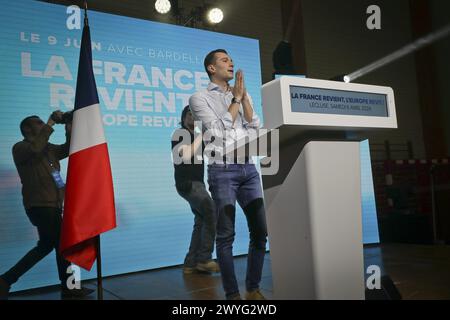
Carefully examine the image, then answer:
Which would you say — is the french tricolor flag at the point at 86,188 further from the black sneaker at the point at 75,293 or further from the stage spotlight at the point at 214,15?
the stage spotlight at the point at 214,15

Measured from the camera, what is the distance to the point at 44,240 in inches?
109

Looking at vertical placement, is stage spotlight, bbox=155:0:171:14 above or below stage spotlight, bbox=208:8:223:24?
below

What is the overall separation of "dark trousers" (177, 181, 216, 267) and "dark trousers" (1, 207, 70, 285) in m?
0.97

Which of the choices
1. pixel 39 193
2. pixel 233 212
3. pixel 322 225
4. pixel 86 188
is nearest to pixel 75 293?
pixel 39 193

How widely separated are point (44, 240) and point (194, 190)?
3.91ft

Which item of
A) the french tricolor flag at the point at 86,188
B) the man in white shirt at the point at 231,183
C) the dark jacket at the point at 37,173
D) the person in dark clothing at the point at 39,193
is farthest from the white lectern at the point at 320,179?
the dark jacket at the point at 37,173

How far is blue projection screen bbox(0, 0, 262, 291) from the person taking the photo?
2.87 metres

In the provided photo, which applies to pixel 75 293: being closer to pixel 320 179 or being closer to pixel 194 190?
pixel 194 190

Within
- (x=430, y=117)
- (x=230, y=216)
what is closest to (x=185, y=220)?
(x=230, y=216)

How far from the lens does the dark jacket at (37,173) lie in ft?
9.16

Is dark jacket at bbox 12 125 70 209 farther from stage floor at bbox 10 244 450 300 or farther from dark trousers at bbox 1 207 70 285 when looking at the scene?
stage floor at bbox 10 244 450 300

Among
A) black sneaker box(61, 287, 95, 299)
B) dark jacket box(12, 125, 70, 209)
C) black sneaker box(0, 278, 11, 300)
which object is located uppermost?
dark jacket box(12, 125, 70, 209)

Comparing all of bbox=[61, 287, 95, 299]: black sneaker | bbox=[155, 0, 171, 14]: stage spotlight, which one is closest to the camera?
bbox=[61, 287, 95, 299]: black sneaker

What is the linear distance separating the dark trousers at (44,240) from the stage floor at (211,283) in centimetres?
18
